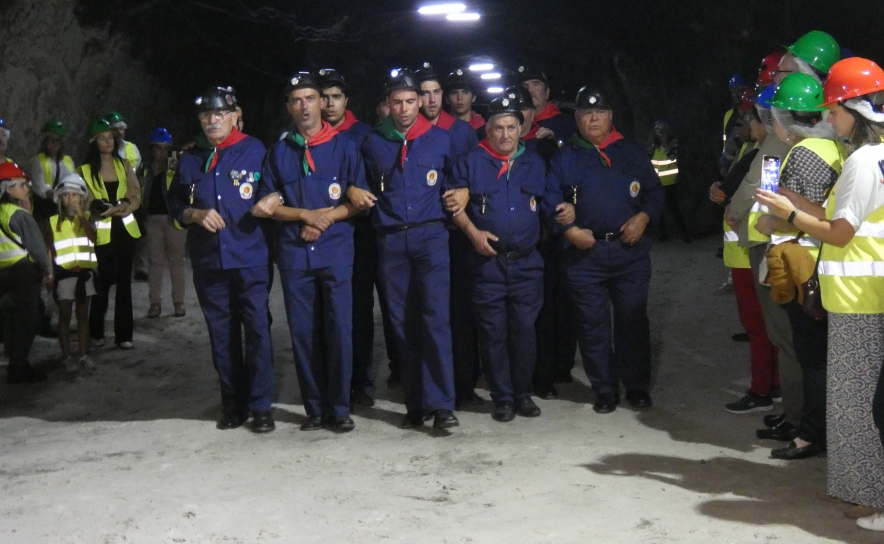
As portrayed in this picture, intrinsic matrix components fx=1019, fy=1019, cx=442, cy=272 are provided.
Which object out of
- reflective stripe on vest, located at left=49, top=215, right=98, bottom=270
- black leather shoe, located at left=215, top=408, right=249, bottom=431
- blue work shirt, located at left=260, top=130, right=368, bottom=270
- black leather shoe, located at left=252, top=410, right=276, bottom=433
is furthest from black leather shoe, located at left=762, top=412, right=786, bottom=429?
reflective stripe on vest, located at left=49, top=215, right=98, bottom=270

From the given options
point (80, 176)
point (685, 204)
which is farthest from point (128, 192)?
point (685, 204)

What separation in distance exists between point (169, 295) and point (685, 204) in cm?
836

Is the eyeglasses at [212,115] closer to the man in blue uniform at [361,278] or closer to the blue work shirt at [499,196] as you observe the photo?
the man in blue uniform at [361,278]

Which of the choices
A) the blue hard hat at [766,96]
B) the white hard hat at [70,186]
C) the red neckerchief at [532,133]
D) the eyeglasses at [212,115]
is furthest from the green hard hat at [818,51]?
the white hard hat at [70,186]

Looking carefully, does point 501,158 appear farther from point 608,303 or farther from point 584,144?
point 608,303

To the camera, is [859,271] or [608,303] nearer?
[859,271]

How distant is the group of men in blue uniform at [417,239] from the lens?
6.07m


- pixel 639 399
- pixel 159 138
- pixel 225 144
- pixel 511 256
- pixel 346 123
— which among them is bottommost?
pixel 639 399

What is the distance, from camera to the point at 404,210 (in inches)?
237

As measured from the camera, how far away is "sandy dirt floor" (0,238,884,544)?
175 inches

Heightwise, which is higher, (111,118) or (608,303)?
(111,118)

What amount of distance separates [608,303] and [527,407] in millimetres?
835

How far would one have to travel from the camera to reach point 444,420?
19.9 ft

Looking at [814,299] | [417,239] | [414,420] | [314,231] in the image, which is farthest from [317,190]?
[814,299]
